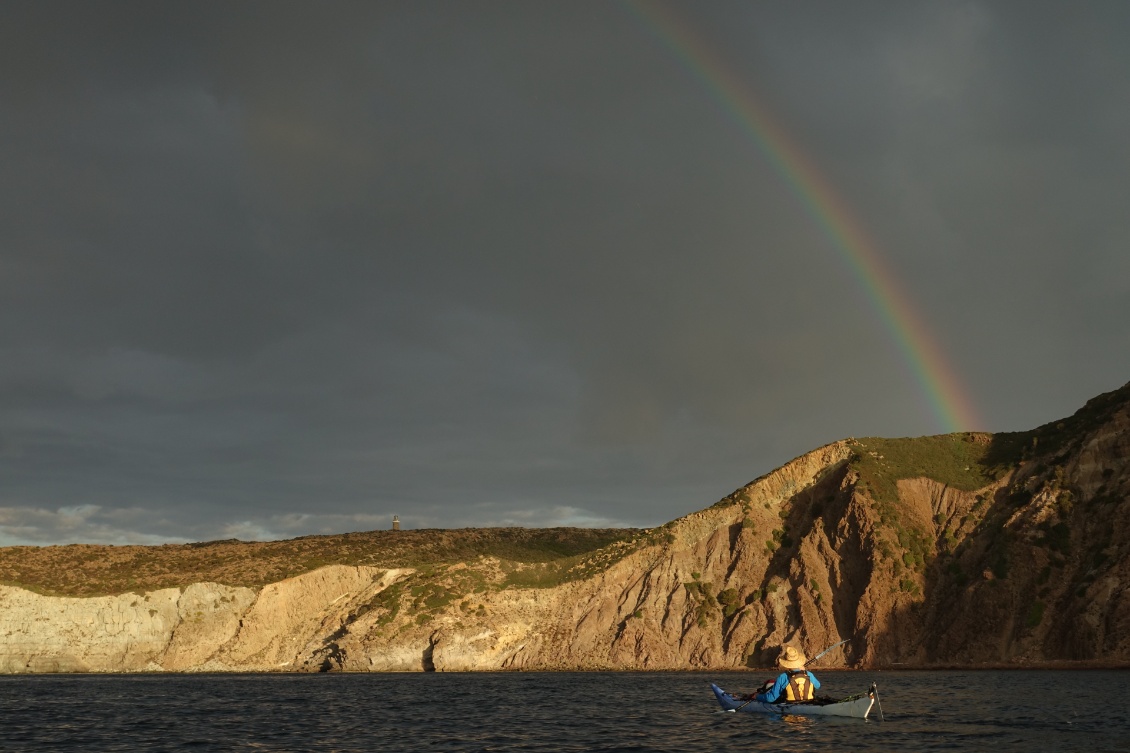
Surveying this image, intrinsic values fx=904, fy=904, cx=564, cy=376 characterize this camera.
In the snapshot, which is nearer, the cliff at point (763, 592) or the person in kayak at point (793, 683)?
the person in kayak at point (793, 683)

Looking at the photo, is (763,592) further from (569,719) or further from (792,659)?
(569,719)

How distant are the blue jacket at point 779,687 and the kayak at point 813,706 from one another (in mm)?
301

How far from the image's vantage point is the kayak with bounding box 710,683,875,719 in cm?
4362

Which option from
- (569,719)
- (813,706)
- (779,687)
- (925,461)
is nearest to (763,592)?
(925,461)

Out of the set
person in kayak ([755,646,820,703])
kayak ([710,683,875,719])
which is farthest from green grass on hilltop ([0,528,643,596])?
person in kayak ([755,646,820,703])

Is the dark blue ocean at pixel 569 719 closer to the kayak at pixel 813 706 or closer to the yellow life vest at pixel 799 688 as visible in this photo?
the kayak at pixel 813 706

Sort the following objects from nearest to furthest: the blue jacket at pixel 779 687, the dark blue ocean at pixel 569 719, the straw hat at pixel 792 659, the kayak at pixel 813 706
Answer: the dark blue ocean at pixel 569 719 → the kayak at pixel 813 706 → the blue jacket at pixel 779 687 → the straw hat at pixel 792 659

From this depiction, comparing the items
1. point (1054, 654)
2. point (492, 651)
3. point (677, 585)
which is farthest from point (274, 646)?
point (1054, 654)

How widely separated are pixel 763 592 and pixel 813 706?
56.4 meters

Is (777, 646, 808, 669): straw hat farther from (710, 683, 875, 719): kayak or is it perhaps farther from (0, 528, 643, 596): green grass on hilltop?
(0, 528, 643, 596): green grass on hilltop

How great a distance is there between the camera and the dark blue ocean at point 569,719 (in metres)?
36.5

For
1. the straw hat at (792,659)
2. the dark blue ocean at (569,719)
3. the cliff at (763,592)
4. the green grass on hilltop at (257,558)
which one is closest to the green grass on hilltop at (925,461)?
the cliff at (763,592)

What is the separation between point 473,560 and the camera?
398 feet

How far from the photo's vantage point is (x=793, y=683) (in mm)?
47250
